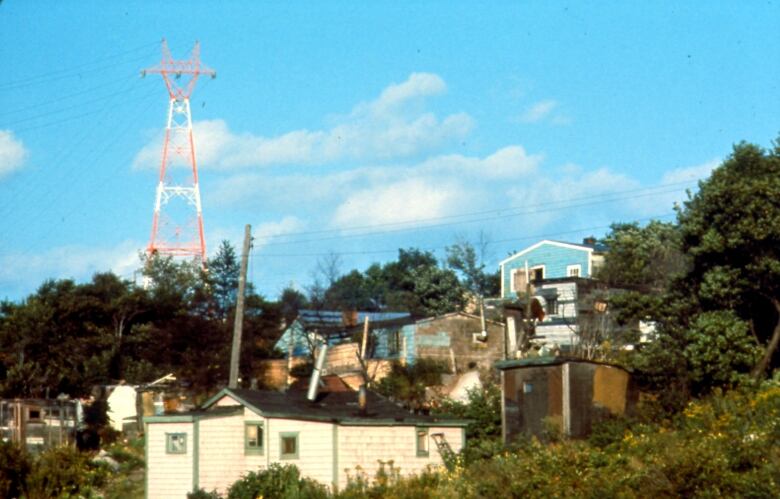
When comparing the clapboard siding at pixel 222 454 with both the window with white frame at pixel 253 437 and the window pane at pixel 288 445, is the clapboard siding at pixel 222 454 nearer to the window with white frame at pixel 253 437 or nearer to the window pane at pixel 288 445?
the window with white frame at pixel 253 437

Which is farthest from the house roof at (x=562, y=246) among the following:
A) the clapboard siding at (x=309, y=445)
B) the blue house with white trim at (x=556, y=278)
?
the clapboard siding at (x=309, y=445)

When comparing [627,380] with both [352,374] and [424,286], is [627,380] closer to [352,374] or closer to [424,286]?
[352,374]

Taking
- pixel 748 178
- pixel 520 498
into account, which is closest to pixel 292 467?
pixel 520 498

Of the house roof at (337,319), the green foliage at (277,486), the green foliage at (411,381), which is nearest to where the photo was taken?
the green foliage at (277,486)

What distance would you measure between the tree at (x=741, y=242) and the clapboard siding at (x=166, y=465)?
18.0 m

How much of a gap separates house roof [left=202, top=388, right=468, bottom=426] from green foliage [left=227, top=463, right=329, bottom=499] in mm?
2236

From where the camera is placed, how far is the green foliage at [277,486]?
36250mm

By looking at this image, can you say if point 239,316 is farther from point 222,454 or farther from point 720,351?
point 720,351

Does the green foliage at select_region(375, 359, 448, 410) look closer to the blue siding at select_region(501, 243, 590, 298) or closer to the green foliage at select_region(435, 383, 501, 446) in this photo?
the green foliage at select_region(435, 383, 501, 446)

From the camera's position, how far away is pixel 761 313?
4106 centimetres

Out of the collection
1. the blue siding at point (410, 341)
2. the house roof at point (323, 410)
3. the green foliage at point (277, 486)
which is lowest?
the green foliage at point (277, 486)

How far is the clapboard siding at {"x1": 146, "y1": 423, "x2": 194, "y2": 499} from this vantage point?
3944cm

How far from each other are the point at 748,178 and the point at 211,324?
3206 cm

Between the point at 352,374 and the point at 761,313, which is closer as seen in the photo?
the point at 761,313
